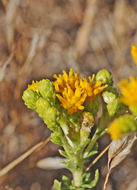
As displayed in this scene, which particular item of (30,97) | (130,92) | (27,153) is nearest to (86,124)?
(30,97)

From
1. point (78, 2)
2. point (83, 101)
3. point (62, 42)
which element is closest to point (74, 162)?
point (83, 101)

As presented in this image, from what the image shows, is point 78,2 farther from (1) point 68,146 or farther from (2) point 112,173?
(1) point 68,146

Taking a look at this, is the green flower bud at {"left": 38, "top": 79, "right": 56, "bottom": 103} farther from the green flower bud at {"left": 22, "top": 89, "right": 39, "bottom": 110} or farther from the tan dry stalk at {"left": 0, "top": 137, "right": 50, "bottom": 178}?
the tan dry stalk at {"left": 0, "top": 137, "right": 50, "bottom": 178}

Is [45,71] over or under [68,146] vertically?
over

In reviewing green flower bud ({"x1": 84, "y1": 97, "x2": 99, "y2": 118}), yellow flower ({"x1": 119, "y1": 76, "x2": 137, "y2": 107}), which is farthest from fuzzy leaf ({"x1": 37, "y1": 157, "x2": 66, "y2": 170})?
yellow flower ({"x1": 119, "y1": 76, "x2": 137, "y2": 107})

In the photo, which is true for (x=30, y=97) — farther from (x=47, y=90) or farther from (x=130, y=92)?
(x=130, y=92)

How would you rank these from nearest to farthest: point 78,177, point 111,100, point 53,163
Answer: point 111,100, point 78,177, point 53,163
